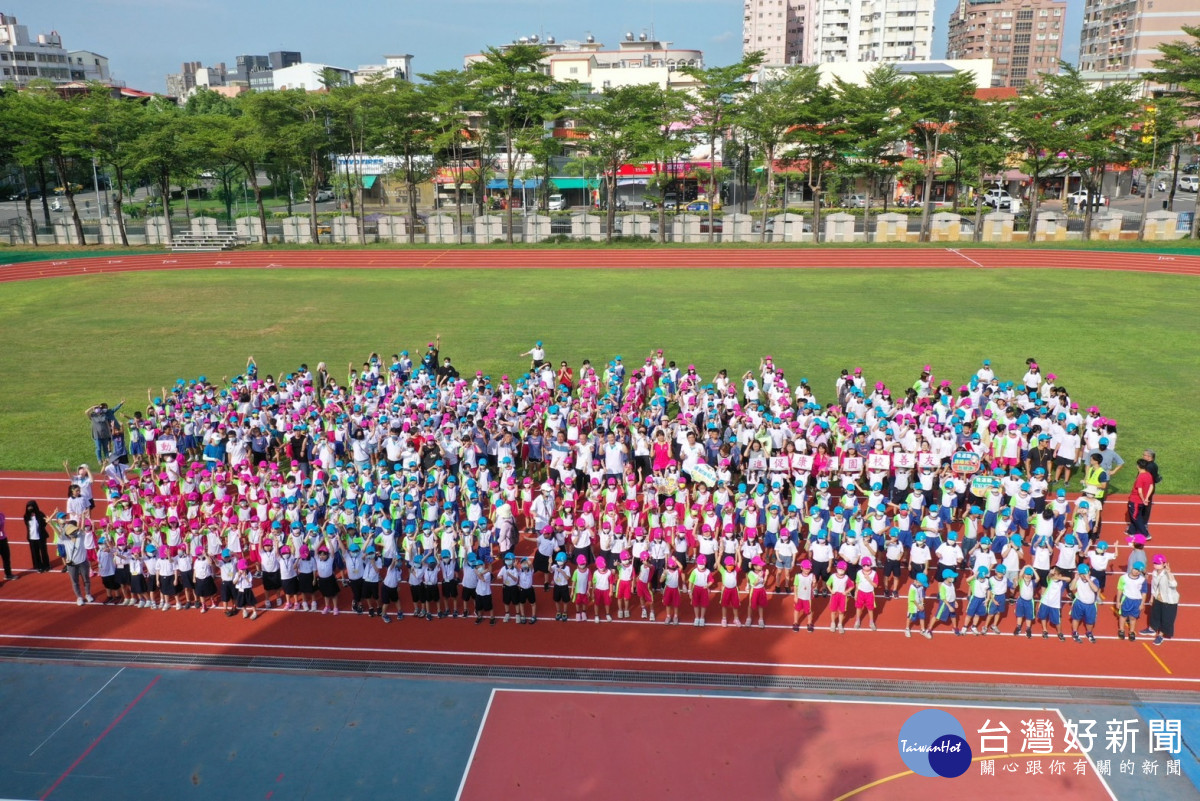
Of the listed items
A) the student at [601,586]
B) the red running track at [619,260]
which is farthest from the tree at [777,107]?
the student at [601,586]

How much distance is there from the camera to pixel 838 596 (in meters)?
11.0

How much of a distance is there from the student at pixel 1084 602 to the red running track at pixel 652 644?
22 centimetres

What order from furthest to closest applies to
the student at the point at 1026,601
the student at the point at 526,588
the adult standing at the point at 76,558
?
1. the adult standing at the point at 76,558
2. the student at the point at 526,588
3. the student at the point at 1026,601

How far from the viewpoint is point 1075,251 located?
127 feet

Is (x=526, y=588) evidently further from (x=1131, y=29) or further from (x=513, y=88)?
(x=1131, y=29)

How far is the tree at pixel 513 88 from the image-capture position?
142ft

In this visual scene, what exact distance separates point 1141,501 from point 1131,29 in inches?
3980

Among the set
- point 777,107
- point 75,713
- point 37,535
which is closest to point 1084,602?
point 75,713

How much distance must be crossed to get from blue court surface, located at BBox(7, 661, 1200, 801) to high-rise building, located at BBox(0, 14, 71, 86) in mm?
118206

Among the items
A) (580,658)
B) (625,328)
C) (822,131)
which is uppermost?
(822,131)

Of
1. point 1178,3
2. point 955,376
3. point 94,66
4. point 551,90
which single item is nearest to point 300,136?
point 551,90

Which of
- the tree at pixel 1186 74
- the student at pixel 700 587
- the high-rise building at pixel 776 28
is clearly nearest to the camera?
the student at pixel 700 587

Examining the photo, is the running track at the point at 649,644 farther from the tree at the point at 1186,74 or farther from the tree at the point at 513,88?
the tree at the point at 1186,74

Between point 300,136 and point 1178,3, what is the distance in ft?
294
